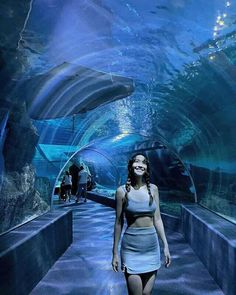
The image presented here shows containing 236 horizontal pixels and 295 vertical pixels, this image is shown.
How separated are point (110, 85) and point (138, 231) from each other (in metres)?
5.60

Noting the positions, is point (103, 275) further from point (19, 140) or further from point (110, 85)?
point (110, 85)

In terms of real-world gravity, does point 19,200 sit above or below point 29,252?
above

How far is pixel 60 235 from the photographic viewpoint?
786 cm

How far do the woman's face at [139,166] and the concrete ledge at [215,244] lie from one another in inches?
85.6

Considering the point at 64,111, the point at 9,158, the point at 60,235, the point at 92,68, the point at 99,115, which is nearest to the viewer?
the point at 9,158

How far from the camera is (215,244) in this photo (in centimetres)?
602

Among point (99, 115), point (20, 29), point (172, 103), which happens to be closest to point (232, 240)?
point (20, 29)

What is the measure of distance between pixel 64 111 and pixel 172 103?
306 centimetres

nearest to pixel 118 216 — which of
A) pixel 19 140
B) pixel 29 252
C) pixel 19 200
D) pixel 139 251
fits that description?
pixel 139 251

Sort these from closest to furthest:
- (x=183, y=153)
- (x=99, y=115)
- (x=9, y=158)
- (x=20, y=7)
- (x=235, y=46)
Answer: (x=20, y=7) → (x=235, y=46) → (x=9, y=158) → (x=99, y=115) → (x=183, y=153)

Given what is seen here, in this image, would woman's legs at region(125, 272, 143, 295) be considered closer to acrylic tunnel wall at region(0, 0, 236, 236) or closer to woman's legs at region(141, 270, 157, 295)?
woman's legs at region(141, 270, 157, 295)

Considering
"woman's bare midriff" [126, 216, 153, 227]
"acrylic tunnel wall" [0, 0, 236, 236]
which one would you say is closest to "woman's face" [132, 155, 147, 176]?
"woman's bare midriff" [126, 216, 153, 227]

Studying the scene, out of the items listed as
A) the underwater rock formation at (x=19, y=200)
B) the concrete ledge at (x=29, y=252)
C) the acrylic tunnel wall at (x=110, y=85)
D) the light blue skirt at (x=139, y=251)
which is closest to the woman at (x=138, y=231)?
the light blue skirt at (x=139, y=251)

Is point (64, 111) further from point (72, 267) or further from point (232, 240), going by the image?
point (232, 240)
